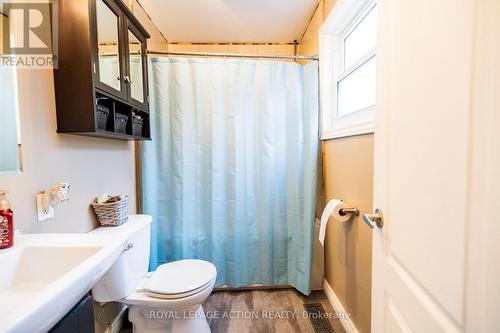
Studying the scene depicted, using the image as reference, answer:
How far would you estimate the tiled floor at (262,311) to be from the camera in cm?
154

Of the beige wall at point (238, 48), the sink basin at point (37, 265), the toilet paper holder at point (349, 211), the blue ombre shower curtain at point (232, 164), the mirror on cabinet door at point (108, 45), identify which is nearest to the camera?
the sink basin at point (37, 265)

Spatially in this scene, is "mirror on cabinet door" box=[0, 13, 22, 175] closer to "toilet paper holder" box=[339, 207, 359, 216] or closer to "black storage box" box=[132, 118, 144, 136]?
"black storage box" box=[132, 118, 144, 136]

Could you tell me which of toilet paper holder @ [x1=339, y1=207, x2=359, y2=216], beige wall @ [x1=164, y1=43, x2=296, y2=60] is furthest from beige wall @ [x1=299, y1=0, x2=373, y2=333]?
beige wall @ [x1=164, y1=43, x2=296, y2=60]

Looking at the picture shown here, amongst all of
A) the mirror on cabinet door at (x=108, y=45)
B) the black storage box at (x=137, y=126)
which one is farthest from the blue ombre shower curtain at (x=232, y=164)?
the mirror on cabinet door at (x=108, y=45)

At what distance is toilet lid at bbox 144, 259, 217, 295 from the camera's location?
4.15 feet

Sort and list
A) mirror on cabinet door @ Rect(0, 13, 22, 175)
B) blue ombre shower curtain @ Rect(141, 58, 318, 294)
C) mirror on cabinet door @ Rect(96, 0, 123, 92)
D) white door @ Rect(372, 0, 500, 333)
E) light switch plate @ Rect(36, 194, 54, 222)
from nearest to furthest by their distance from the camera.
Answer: white door @ Rect(372, 0, 500, 333)
mirror on cabinet door @ Rect(0, 13, 22, 175)
light switch plate @ Rect(36, 194, 54, 222)
mirror on cabinet door @ Rect(96, 0, 123, 92)
blue ombre shower curtain @ Rect(141, 58, 318, 294)

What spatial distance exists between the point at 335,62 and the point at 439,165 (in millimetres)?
1518

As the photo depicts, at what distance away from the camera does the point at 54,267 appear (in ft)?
2.51

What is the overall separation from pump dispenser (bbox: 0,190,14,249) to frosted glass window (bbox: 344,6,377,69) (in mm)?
1778

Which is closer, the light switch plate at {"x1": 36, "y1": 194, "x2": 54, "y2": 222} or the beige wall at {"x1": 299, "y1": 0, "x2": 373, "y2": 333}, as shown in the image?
the light switch plate at {"x1": 36, "y1": 194, "x2": 54, "y2": 222}

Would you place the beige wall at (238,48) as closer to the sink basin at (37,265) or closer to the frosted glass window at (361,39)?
the frosted glass window at (361,39)

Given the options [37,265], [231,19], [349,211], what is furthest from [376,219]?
[231,19]

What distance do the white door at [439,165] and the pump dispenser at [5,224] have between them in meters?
1.22

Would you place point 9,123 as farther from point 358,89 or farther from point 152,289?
point 358,89
